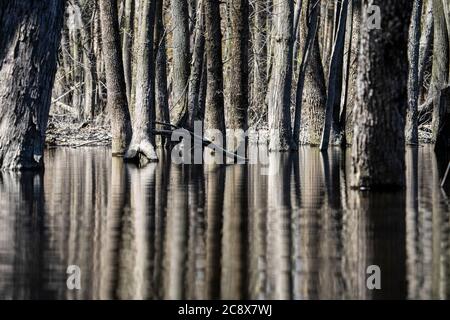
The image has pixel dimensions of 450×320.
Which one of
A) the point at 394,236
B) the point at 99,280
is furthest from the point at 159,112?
the point at 99,280

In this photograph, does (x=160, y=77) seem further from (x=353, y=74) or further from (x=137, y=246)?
(x=137, y=246)

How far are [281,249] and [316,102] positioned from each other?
26754 mm

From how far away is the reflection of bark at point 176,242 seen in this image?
7137mm

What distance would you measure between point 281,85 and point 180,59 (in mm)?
2819

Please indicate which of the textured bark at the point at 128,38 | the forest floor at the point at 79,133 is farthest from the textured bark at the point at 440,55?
the forest floor at the point at 79,133

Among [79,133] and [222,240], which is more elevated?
[79,133]

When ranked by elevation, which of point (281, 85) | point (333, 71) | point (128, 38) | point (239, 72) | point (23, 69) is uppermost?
point (128, 38)

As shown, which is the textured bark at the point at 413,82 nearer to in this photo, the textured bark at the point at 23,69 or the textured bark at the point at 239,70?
the textured bark at the point at 239,70

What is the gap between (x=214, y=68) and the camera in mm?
27078

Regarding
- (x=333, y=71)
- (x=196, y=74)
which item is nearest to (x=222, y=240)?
(x=196, y=74)

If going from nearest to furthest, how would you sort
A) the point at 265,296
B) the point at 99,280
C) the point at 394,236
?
the point at 265,296 → the point at 99,280 → the point at 394,236
